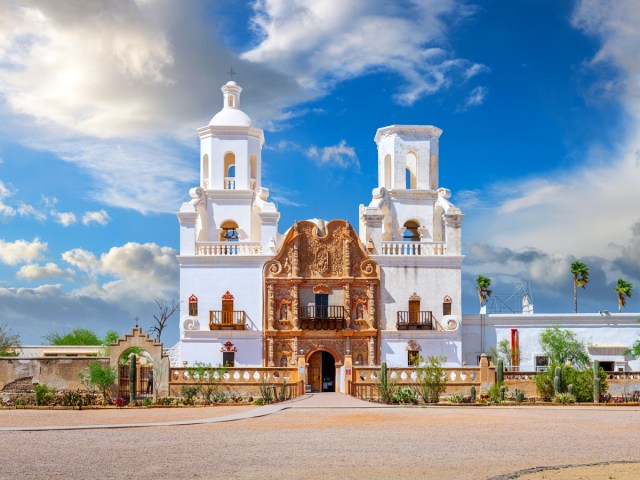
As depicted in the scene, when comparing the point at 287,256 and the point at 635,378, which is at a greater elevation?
the point at 287,256

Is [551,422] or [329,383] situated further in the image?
[329,383]

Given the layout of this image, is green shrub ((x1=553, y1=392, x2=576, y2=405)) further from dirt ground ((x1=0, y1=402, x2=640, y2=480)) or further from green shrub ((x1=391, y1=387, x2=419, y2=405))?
dirt ground ((x1=0, y1=402, x2=640, y2=480))

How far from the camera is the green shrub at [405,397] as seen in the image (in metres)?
36.5

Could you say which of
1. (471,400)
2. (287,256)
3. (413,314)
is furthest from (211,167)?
(471,400)

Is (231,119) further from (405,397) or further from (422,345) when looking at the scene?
(405,397)

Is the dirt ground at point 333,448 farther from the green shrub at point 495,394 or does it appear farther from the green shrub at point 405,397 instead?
the green shrub at point 495,394

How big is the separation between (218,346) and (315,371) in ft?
17.3

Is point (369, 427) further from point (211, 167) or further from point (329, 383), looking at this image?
point (211, 167)

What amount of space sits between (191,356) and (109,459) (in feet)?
99.4

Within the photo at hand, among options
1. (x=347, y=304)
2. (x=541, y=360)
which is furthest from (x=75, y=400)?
(x=541, y=360)

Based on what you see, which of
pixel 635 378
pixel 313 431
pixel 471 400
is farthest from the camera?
pixel 635 378

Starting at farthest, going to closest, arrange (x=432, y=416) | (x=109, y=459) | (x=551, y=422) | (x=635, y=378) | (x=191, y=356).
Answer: (x=191, y=356) < (x=635, y=378) < (x=432, y=416) < (x=551, y=422) < (x=109, y=459)

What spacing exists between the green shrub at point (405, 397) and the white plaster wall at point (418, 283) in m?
12.1

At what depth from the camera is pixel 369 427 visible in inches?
974
